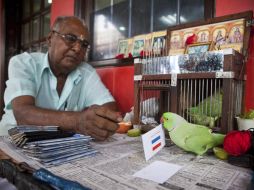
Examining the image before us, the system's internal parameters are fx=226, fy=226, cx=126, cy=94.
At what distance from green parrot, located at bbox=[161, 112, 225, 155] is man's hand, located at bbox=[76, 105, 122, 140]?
17 centimetres

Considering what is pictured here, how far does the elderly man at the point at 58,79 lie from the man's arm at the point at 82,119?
0.07m

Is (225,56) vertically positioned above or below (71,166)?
above

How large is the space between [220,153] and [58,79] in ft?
3.28

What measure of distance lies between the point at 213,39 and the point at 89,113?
607mm

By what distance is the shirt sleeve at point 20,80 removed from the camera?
3.26ft

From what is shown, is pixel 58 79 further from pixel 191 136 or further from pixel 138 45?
pixel 191 136

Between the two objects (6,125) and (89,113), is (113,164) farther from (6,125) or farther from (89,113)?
(6,125)

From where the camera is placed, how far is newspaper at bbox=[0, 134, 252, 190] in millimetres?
448

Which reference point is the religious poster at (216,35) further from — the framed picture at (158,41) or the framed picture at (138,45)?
the framed picture at (138,45)

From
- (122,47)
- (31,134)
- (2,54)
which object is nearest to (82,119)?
(31,134)

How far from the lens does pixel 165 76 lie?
88 centimetres

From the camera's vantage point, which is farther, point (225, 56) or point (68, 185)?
point (225, 56)

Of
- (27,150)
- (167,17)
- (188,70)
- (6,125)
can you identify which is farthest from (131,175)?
(167,17)

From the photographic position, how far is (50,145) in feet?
1.87
